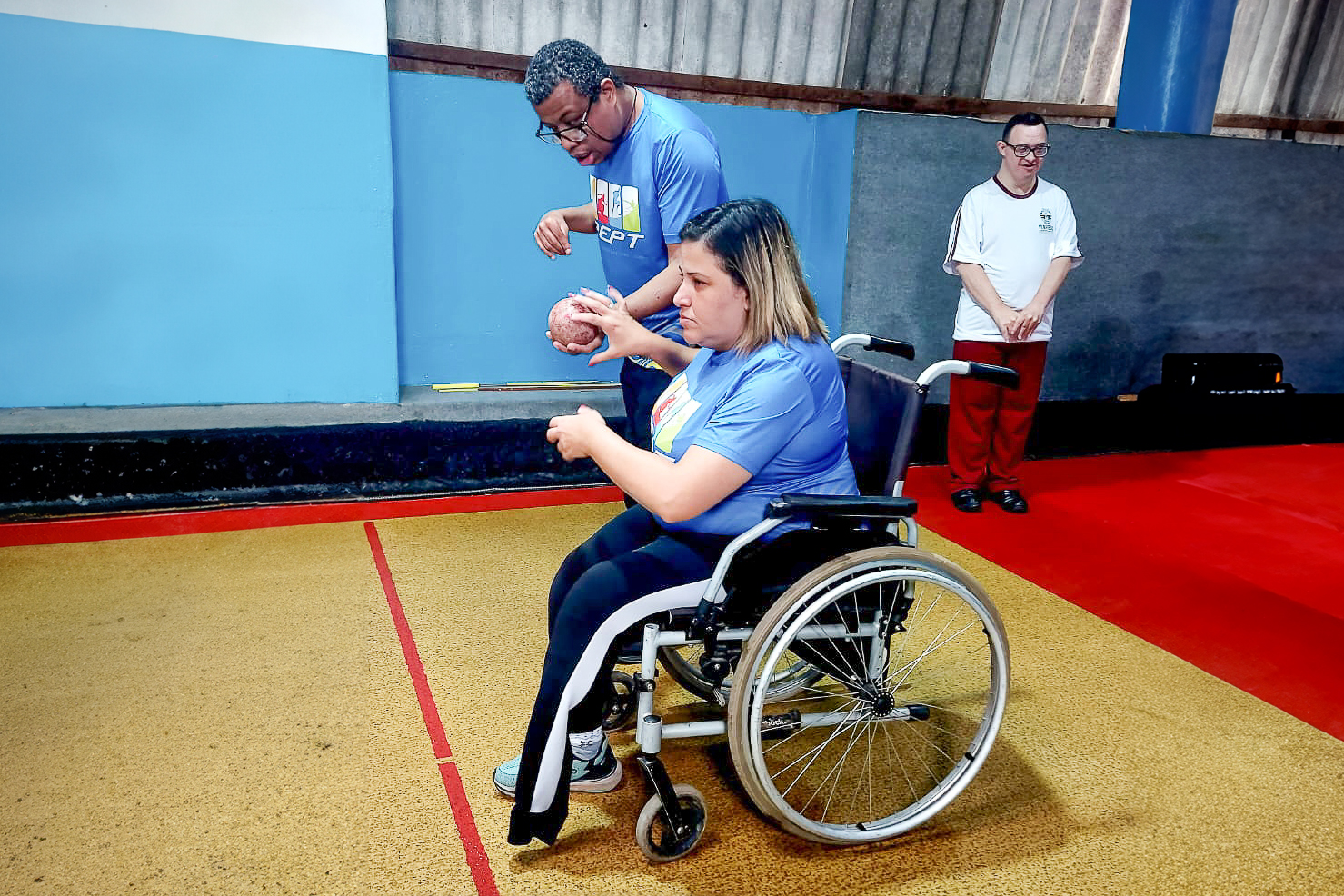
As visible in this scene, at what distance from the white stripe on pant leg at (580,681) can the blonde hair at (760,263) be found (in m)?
0.45

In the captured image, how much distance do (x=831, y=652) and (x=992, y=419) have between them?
7.12 ft

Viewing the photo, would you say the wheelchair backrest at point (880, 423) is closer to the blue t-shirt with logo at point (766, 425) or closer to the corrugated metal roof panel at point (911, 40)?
the blue t-shirt with logo at point (766, 425)

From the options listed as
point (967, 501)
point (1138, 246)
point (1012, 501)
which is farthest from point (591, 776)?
point (1138, 246)

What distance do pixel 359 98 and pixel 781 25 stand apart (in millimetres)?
2346

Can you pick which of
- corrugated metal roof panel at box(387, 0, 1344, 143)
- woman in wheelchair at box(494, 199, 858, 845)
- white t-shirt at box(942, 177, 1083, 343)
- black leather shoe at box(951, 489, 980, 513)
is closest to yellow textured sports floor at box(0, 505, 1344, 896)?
woman in wheelchair at box(494, 199, 858, 845)

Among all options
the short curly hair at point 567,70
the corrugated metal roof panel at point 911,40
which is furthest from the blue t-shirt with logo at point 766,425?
the corrugated metal roof panel at point 911,40

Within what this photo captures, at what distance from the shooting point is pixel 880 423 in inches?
65.2

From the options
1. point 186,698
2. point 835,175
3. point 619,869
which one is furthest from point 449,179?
point 619,869

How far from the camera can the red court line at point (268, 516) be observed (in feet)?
9.36

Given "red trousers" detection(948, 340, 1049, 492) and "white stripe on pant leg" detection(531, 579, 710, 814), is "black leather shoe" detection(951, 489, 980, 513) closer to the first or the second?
"red trousers" detection(948, 340, 1049, 492)

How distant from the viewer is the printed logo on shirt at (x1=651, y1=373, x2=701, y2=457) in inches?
60.2

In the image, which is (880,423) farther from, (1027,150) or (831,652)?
(1027,150)

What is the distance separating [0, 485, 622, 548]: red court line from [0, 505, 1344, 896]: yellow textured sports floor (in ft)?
0.91

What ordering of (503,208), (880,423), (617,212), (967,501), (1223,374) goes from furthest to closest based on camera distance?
(1223,374) → (503,208) → (967,501) → (617,212) → (880,423)
